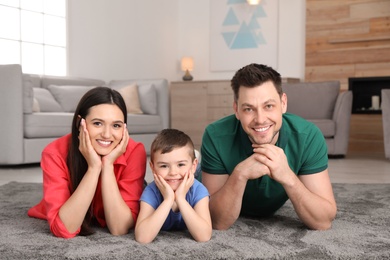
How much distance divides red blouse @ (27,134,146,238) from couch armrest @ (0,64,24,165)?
2.77m

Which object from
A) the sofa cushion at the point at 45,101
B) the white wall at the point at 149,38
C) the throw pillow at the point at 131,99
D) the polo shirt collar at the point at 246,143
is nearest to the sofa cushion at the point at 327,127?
the white wall at the point at 149,38

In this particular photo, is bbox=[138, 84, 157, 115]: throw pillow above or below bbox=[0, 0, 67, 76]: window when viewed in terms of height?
below

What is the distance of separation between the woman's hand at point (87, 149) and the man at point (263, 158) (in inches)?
16.5

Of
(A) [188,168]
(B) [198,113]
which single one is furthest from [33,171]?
(B) [198,113]

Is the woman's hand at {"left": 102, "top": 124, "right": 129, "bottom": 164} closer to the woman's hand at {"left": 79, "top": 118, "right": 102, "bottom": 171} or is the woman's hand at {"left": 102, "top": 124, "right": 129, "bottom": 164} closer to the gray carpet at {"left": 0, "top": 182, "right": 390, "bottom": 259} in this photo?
the woman's hand at {"left": 79, "top": 118, "right": 102, "bottom": 171}

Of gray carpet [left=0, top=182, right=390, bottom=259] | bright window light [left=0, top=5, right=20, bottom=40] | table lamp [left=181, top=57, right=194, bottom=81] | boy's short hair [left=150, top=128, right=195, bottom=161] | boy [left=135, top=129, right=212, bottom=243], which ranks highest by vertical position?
bright window light [left=0, top=5, right=20, bottom=40]

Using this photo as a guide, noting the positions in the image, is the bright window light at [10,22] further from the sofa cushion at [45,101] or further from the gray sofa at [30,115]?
the sofa cushion at [45,101]

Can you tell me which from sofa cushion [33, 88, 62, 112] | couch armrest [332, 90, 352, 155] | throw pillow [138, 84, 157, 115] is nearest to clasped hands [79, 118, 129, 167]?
sofa cushion [33, 88, 62, 112]

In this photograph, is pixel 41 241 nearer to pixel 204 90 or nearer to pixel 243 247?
pixel 243 247

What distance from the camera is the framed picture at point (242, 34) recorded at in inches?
296

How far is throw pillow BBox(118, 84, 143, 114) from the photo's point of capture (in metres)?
6.16

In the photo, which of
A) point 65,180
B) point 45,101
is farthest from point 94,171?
point 45,101

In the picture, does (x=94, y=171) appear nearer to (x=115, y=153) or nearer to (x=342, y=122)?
(x=115, y=153)

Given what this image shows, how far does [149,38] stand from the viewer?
7.87 metres
